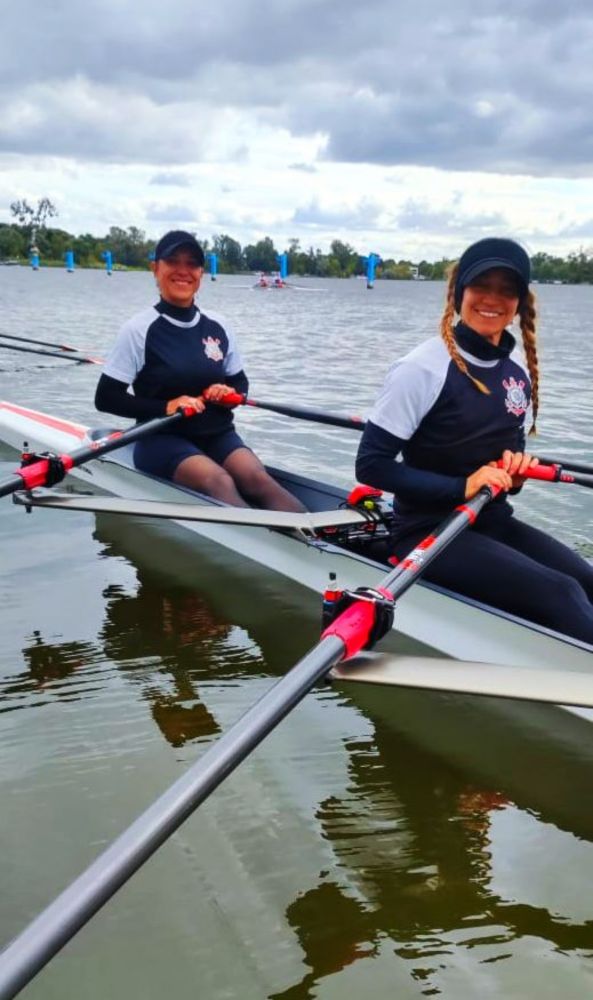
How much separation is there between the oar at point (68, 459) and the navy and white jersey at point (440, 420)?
2328 millimetres

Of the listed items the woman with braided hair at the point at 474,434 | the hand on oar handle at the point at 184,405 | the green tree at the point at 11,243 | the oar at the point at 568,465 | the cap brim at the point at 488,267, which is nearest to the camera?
the cap brim at the point at 488,267

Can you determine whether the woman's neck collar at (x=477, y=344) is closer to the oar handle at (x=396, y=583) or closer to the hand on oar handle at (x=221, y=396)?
the oar handle at (x=396, y=583)

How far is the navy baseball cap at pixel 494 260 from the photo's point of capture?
369 cm

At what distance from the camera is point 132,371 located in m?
6.18

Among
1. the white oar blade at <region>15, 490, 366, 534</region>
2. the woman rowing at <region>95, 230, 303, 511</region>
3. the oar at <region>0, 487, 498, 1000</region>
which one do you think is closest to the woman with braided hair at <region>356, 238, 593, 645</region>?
the oar at <region>0, 487, 498, 1000</region>

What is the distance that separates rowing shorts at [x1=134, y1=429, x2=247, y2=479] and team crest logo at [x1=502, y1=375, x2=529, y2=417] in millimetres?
2688

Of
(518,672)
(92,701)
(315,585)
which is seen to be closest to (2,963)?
(518,672)

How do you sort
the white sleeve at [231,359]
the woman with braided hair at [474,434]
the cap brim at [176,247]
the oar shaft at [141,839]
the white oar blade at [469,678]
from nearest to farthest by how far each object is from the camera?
the oar shaft at [141,839] < the white oar blade at [469,678] < the woman with braided hair at [474,434] < the cap brim at [176,247] < the white sleeve at [231,359]

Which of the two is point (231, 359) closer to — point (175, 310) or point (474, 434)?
point (175, 310)

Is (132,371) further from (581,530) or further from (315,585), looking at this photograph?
(581,530)

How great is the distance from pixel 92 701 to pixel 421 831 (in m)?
1.88

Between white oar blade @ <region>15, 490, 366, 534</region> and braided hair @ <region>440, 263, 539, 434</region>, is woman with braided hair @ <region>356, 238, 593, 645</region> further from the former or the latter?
white oar blade @ <region>15, 490, 366, 534</region>

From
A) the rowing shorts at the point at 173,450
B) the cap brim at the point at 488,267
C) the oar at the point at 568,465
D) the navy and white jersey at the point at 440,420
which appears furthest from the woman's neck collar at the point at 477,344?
the rowing shorts at the point at 173,450

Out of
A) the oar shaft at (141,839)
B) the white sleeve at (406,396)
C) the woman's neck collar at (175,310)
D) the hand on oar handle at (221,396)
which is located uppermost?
the woman's neck collar at (175,310)
